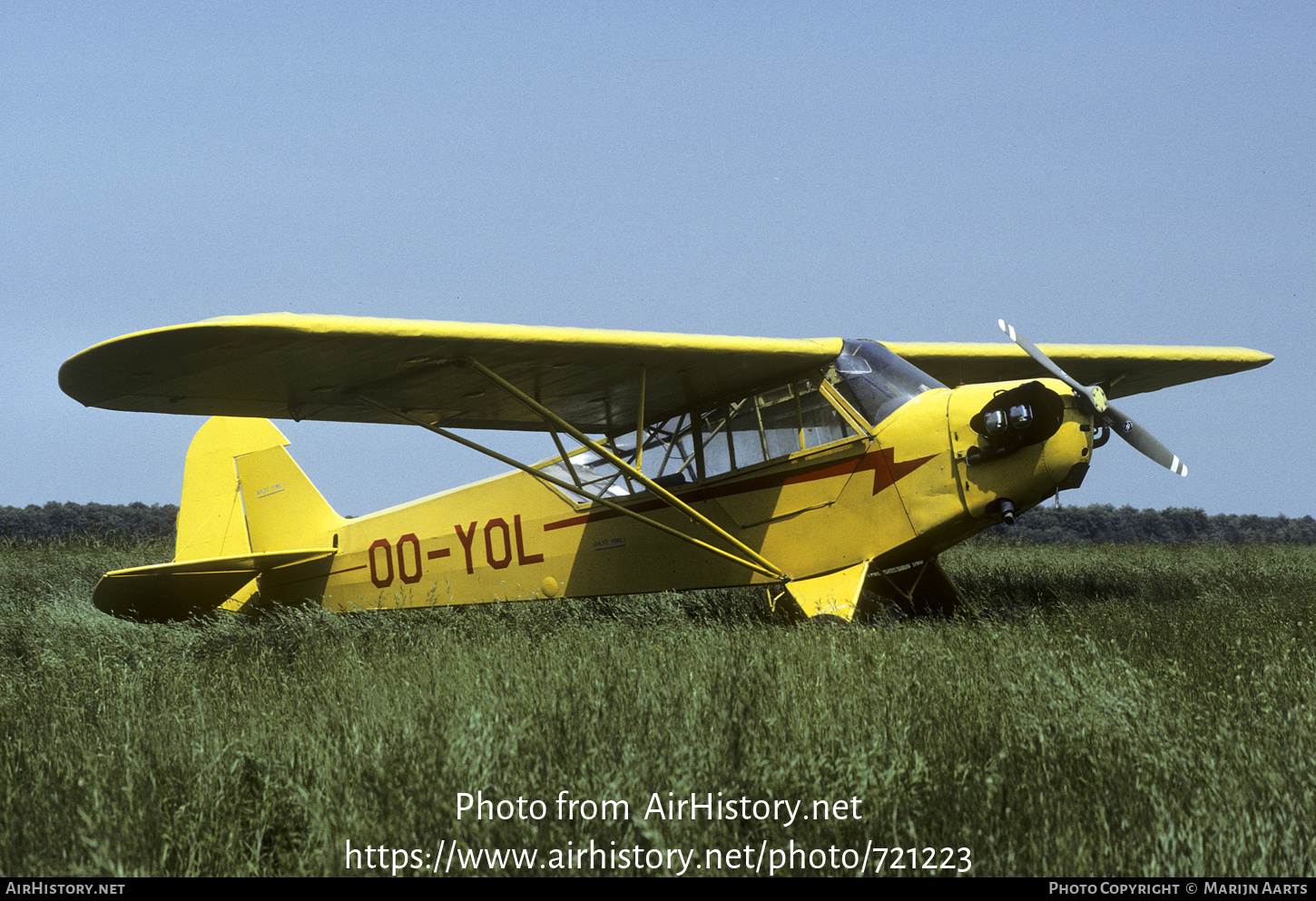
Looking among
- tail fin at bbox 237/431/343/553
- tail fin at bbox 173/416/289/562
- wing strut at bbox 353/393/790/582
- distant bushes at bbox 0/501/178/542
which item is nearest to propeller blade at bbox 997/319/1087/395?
wing strut at bbox 353/393/790/582

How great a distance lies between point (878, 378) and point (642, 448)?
78.0 inches

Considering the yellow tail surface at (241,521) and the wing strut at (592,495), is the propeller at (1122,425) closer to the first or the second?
the wing strut at (592,495)

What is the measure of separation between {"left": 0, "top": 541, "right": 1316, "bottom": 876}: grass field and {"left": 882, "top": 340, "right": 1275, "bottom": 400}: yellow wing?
409 cm

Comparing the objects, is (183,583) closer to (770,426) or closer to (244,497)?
(244,497)

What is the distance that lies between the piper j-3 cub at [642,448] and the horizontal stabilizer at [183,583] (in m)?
0.02

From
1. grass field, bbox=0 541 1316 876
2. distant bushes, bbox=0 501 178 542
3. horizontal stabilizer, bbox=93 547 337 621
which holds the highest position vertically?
distant bushes, bbox=0 501 178 542

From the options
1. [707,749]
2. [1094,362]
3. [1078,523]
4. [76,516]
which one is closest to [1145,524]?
[1078,523]

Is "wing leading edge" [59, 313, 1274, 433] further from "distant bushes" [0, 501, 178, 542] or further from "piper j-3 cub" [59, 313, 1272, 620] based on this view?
"distant bushes" [0, 501, 178, 542]

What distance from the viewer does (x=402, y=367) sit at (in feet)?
23.7

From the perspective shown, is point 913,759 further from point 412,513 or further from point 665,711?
point 412,513

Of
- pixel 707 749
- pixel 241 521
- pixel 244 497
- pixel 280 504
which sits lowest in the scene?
pixel 707 749

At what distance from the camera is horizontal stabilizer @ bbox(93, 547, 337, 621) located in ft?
29.5

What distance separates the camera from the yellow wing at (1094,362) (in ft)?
32.2

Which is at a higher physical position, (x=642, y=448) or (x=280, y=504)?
(x=280, y=504)
